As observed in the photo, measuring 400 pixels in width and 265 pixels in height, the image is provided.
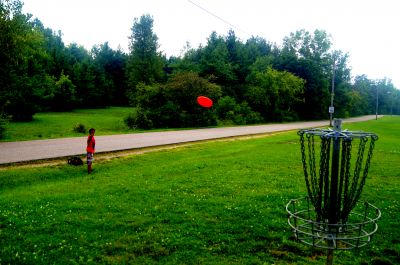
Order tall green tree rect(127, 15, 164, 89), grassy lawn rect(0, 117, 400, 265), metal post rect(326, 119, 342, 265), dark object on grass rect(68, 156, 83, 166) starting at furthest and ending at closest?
tall green tree rect(127, 15, 164, 89) → dark object on grass rect(68, 156, 83, 166) → grassy lawn rect(0, 117, 400, 265) → metal post rect(326, 119, 342, 265)

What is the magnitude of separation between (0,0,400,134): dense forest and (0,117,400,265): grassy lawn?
951 inches

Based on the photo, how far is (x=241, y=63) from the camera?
A: 218 ft

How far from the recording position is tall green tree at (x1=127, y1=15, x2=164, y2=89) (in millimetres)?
67500

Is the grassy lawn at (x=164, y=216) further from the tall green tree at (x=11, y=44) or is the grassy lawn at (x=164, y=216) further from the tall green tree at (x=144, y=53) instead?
the tall green tree at (x=144, y=53)

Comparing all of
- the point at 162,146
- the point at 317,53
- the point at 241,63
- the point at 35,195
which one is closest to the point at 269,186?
the point at 35,195

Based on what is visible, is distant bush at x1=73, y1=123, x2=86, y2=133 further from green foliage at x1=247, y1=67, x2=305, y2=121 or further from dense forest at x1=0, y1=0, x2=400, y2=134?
green foliage at x1=247, y1=67, x2=305, y2=121

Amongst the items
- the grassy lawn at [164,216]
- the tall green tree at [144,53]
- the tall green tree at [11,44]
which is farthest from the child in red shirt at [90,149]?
the tall green tree at [144,53]

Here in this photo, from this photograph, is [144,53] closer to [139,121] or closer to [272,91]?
[272,91]

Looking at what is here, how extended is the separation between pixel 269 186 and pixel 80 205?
5.95m

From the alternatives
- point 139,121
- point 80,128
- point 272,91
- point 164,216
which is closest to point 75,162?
point 164,216

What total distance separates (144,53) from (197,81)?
32678 mm

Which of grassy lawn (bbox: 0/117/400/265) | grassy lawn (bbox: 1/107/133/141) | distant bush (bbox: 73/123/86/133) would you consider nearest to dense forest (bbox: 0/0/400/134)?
grassy lawn (bbox: 1/107/133/141)

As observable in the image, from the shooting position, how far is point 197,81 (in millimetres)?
40375

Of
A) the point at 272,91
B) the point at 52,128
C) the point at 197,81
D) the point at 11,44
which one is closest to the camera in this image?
the point at 11,44
